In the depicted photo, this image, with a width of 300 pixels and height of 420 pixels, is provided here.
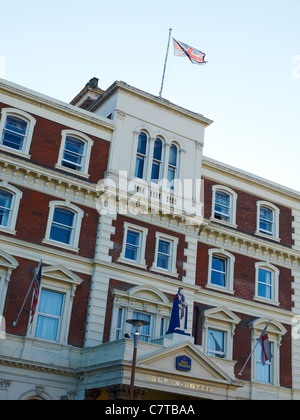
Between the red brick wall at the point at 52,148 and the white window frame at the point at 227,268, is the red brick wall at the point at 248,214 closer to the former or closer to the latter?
the white window frame at the point at 227,268

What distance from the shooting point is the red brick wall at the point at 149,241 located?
31906 millimetres

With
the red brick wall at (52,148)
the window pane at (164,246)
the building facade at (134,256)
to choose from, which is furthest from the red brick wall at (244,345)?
the red brick wall at (52,148)

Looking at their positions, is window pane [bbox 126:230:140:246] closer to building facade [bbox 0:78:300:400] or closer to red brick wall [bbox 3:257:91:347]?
building facade [bbox 0:78:300:400]

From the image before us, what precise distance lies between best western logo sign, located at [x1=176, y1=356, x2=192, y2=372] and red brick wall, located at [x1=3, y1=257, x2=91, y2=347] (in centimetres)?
497

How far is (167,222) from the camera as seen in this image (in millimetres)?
34000

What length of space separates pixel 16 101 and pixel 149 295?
12184 mm

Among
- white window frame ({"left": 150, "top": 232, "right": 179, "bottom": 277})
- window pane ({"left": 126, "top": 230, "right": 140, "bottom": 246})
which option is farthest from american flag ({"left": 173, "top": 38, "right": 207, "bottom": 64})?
window pane ({"left": 126, "top": 230, "right": 140, "bottom": 246})

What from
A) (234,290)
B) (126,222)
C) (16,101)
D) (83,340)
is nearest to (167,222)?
(126,222)

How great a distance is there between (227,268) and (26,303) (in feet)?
41.2

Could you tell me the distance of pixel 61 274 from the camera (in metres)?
30.0

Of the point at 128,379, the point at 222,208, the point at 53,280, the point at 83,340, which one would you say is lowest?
the point at 128,379

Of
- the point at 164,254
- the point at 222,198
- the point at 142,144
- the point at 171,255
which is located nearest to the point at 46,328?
the point at 164,254

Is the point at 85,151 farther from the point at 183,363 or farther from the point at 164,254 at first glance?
the point at 183,363

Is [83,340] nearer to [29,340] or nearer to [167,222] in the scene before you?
[29,340]
